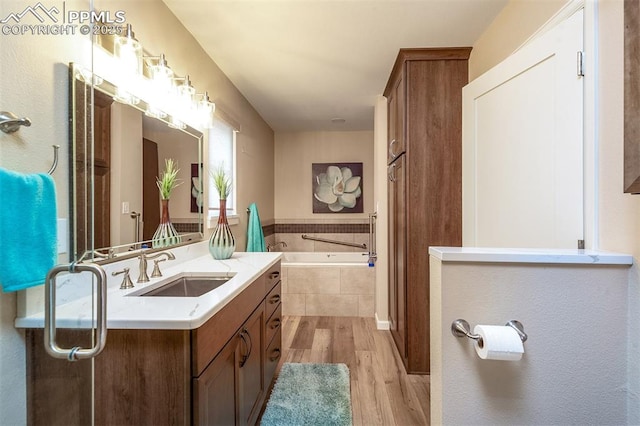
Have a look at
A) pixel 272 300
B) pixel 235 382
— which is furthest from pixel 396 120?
pixel 235 382

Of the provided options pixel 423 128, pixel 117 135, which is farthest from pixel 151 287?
pixel 423 128

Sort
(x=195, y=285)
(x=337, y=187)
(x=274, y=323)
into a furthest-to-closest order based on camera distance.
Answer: (x=337, y=187), (x=274, y=323), (x=195, y=285)

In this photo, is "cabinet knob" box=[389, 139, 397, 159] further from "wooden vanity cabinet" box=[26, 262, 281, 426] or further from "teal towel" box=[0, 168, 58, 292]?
"teal towel" box=[0, 168, 58, 292]

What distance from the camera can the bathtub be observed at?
11.8 feet

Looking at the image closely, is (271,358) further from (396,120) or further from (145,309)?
(396,120)

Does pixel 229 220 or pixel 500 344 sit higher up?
pixel 229 220

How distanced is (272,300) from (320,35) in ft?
6.00

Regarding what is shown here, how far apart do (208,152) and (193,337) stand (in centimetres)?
164

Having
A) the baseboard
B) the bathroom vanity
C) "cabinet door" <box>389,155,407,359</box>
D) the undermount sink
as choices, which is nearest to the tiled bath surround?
the baseboard

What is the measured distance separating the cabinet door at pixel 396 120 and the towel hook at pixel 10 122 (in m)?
2.18

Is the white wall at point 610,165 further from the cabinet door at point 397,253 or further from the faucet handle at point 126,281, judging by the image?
the faucet handle at point 126,281

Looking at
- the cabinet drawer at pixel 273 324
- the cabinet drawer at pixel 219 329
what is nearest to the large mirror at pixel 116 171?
the cabinet drawer at pixel 219 329

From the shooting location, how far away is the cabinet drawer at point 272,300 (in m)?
1.93

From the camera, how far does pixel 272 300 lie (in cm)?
205
